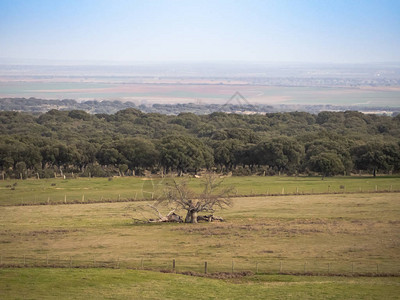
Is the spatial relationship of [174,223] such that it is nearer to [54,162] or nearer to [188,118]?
[54,162]

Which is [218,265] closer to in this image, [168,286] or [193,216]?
[168,286]

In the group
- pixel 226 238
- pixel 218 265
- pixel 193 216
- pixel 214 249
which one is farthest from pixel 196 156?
pixel 218 265

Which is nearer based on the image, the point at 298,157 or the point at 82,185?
the point at 82,185

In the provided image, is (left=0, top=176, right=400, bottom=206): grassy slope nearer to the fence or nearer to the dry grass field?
the dry grass field

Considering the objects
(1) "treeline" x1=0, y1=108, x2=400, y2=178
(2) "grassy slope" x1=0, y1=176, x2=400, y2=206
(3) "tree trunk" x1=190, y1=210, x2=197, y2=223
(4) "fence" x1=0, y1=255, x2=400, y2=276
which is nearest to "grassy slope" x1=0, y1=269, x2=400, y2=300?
(4) "fence" x1=0, y1=255, x2=400, y2=276

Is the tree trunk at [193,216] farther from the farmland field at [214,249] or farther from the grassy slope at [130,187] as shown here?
the grassy slope at [130,187]

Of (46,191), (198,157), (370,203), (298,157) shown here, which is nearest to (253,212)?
(370,203)

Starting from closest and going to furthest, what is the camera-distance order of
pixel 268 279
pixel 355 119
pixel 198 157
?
pixel 268 279
pixel 198 157
pixel 355 119
